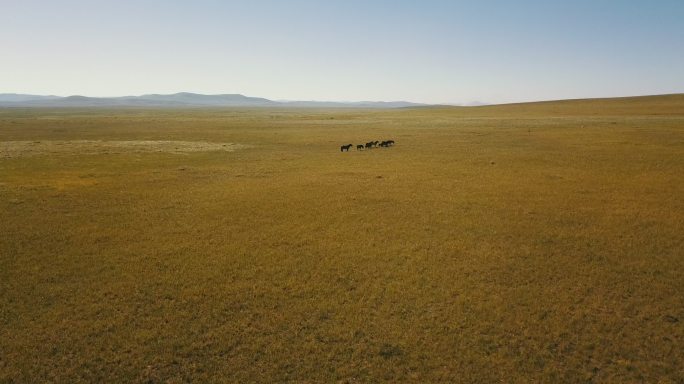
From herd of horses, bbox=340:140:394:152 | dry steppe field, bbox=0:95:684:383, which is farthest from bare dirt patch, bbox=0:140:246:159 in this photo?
dry steppe field, bbox=0:95:684:383

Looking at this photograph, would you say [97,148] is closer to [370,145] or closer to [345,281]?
[370,145]

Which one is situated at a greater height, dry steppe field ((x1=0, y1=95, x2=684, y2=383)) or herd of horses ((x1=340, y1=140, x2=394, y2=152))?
herd of horses ((x1=340, y1=140, x2=394, y2=152))

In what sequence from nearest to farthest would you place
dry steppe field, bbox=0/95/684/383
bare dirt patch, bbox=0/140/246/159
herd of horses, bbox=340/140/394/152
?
dry steppe field, bbox=0/95/684/383 < bare dirt patch, bbox=0/140/246/159 < herd of horses, bbox=340/140/394/152

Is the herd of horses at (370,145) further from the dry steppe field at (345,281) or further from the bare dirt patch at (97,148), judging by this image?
the dry steppe field at (345,281)

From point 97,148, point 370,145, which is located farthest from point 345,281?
point 97,148

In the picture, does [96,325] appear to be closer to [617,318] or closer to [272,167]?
[617,318]

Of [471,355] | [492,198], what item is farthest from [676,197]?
[471,355]

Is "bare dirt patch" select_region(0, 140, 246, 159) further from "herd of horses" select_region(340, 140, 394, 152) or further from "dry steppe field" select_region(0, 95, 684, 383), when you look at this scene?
"dry steppe field" select_region(0, 95, 684, 383)

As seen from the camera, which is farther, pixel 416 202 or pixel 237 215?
pixel 416 202
